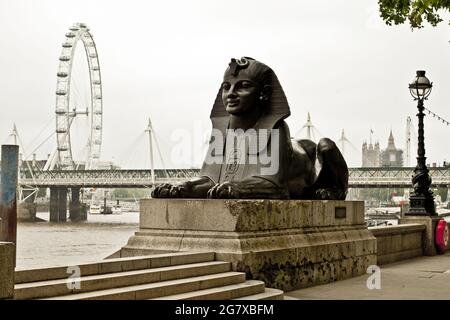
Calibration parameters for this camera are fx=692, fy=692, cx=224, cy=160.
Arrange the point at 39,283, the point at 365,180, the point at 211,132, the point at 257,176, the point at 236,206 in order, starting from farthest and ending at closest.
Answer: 1. the point at 365,180
2. the point at 211,132
3. the point at 257,176
4. the point at 236,206
5. the point at 39,283

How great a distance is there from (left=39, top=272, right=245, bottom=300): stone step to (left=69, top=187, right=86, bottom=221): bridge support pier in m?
78.3

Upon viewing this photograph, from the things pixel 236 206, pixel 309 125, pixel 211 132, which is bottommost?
pixel 236 206

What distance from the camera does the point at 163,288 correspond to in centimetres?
677

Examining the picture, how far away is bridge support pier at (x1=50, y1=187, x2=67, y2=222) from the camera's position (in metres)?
81.2

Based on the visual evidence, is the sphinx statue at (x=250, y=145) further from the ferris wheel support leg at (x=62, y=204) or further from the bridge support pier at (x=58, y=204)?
the ferris wheel support leg at (x=62, y=204)

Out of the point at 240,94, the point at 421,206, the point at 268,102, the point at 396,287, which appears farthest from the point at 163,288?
the point at 421,206

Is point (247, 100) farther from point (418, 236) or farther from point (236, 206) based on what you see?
point (418, 236)

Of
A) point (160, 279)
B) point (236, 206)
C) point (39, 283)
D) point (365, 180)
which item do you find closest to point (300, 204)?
point (236, 206)

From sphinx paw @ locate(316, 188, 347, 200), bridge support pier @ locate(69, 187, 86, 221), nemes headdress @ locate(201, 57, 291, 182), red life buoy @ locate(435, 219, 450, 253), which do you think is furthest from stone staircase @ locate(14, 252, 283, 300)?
bridge support pier @ locate(69, 187, 86, 221)

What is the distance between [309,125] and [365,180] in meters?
8.12

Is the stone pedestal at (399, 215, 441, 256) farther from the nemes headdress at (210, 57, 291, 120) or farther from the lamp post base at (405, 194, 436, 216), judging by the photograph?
the nemes headdress at (210, 57, 291, 120)

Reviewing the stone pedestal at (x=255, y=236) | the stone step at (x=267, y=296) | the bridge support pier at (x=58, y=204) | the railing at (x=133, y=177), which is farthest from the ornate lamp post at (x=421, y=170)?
the bridge support pier at (x=58, y=204)

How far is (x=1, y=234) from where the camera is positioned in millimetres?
16859

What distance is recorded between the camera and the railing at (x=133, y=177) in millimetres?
65706
